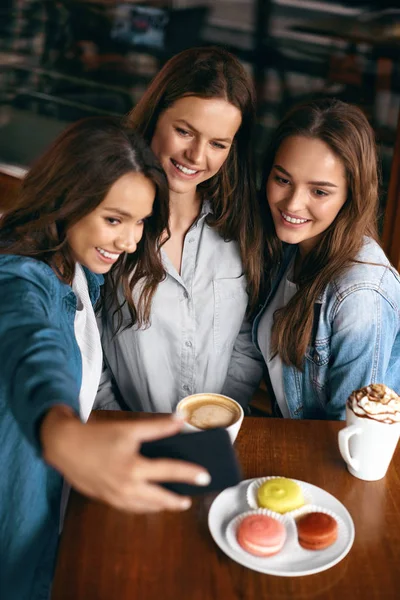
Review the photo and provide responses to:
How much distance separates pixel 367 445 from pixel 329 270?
0.52 metres

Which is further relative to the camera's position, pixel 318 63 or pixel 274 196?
pixel 318 63

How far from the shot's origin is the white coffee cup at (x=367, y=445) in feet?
3.81

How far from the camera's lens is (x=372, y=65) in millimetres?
2729

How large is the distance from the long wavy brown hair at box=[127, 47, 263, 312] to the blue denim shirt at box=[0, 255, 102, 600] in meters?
0.57

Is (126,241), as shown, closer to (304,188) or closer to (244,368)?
(304,188)

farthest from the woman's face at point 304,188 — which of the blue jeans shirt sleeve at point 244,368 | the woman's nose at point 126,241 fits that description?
the woman's nose at point 126,241

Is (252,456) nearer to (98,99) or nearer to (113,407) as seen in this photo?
(113,407)

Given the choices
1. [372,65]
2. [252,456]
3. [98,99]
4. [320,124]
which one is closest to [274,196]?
[320,124]

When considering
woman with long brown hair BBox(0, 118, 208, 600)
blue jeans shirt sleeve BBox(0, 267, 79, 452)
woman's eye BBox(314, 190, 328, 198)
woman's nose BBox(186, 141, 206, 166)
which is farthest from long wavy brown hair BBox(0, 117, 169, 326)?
woman's eye BBox(314, 190, 328, 198)

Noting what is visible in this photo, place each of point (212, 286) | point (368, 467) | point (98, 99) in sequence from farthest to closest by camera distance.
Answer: point (98, 99) < point (212, 286) < point (368, 467)

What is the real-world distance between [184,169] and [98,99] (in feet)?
7.74

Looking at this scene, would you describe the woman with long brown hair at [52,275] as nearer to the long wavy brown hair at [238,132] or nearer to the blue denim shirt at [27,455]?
the blue denim shirt at [27,455]

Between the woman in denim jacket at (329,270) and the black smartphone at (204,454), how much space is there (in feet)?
2.03

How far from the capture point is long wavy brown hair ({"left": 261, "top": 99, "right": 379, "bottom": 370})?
1.56m
